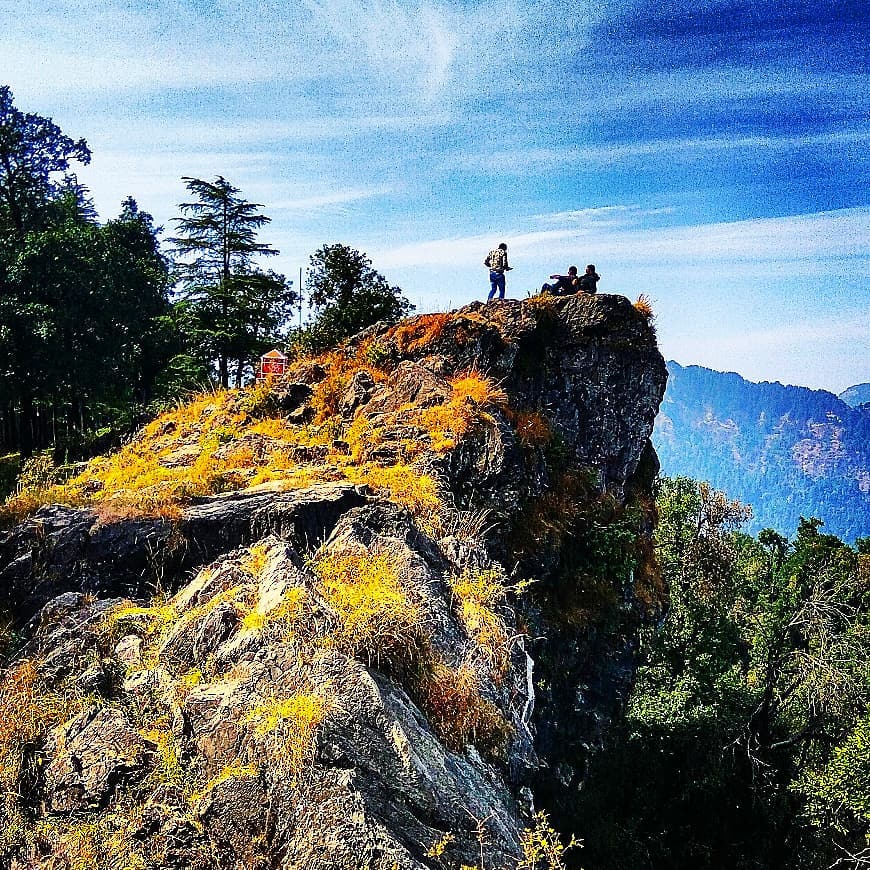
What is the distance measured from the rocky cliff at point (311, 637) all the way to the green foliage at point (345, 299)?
324 cm

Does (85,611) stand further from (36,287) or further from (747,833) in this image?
(747,833)

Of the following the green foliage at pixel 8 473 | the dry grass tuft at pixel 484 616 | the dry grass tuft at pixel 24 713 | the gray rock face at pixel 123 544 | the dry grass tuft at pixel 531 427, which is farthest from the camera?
the dry grass tuft at pixel 531 427

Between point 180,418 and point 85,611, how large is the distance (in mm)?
8346

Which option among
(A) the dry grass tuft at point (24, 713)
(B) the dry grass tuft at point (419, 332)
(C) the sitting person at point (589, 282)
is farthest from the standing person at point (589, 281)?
(A) the dry grass tuft at point (24, 713)

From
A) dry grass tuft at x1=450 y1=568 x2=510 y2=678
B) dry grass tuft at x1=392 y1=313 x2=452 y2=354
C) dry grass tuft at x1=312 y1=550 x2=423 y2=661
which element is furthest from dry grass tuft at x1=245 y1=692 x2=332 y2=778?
dry grass tuft at x1=392 y1=313 x2=452 y2=354

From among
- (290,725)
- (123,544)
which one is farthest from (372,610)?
(123,544)

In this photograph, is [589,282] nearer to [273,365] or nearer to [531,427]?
[531,427]

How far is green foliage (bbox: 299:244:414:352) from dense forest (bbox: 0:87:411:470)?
3 centimetres

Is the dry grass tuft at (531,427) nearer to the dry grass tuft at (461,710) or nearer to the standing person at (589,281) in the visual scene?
the standing person at (589,281)

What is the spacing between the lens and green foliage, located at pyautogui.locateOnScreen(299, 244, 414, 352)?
16875 mm

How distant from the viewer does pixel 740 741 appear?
21.9 meters

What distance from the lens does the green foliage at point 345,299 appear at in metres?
16.9

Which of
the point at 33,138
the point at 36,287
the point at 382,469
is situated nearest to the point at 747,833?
the point at 382,469

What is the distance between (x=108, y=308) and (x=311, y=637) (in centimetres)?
1917
